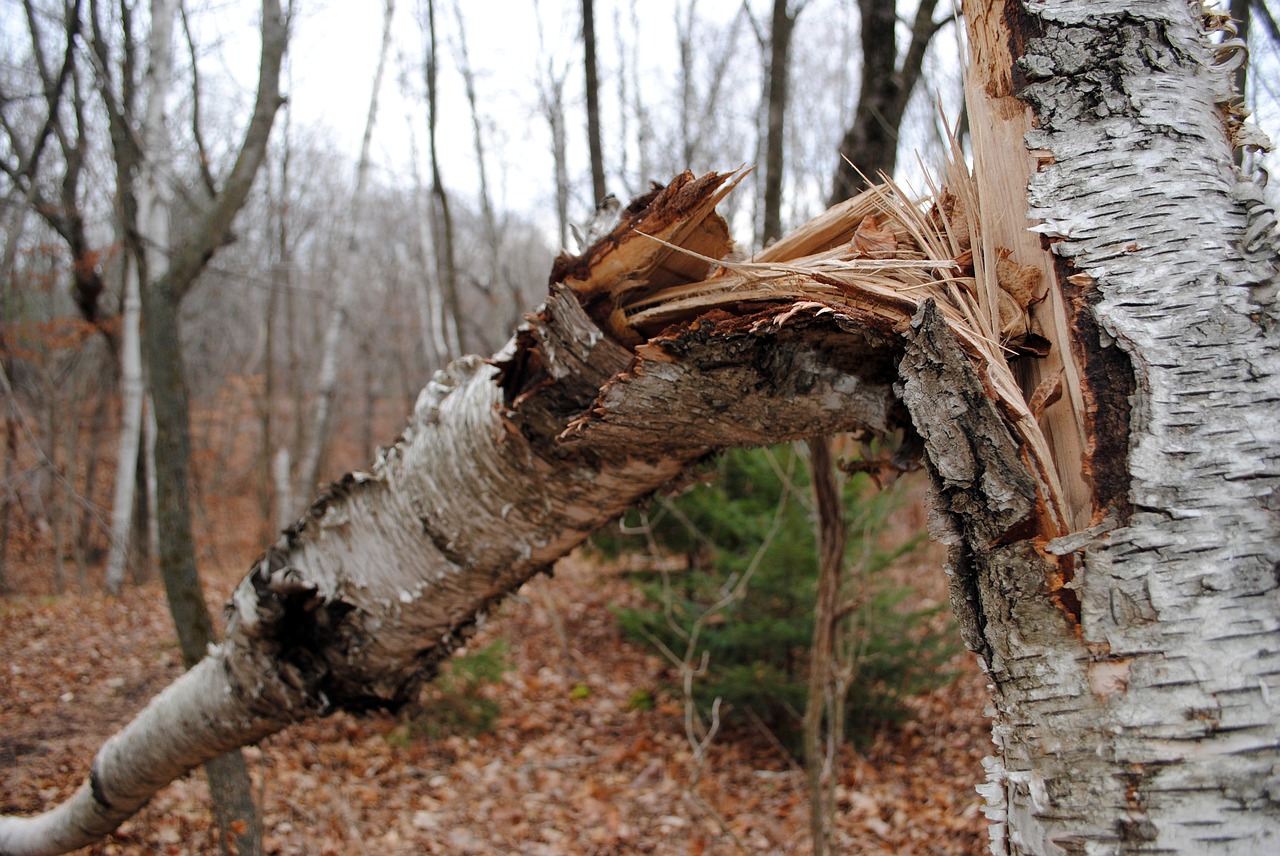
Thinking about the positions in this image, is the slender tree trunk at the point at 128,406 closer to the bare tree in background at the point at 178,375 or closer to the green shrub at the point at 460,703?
the green shrub at the point at 460,703

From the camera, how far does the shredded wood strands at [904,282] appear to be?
917mm

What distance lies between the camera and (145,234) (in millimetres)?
4109

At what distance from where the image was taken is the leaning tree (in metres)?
0.74

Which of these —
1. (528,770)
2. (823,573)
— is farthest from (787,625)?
(823,573)

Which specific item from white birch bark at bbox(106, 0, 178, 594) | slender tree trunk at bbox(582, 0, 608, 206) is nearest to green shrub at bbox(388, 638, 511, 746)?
white birch bark at bbox(106, 0, 178, 594)

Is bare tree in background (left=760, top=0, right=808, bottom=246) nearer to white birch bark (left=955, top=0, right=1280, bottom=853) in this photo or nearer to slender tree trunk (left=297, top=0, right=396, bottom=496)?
white birch bark (left=955, top=0, right=1280, bottom=853)

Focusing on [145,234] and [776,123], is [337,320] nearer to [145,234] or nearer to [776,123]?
[145,234]

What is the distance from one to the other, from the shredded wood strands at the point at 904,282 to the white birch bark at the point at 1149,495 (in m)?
0.07

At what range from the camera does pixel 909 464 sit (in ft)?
4.28

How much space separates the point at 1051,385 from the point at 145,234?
4748 millimetres

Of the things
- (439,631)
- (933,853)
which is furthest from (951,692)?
(439,631)

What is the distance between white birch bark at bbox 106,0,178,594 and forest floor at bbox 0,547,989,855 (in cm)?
117

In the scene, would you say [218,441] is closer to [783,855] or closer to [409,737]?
[409,737]

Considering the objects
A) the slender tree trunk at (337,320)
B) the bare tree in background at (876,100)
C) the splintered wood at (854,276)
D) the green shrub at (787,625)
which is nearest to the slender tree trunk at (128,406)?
the slender tree trunk at (337,320)
